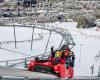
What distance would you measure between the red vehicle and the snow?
5.01ft

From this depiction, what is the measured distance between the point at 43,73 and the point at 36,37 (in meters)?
7.74

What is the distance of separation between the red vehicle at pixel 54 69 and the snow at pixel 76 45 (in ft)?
5.01

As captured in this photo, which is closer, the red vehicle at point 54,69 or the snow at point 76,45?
the red vehicle at point 54,69

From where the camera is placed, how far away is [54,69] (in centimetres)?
987

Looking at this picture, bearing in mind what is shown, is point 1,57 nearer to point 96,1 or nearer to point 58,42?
point 58,42

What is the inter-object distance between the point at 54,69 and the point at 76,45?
20.0ft

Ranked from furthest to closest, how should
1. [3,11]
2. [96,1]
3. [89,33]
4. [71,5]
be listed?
[96,1] < [71,5] < [3,11] < [89,33]

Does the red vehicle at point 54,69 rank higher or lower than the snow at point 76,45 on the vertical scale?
higher

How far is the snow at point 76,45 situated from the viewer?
42.2 feet

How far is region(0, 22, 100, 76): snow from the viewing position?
42.2 ft

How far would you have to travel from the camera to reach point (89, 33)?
18969 mm

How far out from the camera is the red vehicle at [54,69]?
31.9 ft

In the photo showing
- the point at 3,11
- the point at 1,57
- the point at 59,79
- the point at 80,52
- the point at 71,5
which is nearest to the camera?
the point at 59,79

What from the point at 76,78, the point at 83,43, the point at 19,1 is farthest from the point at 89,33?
the point at 19,1
